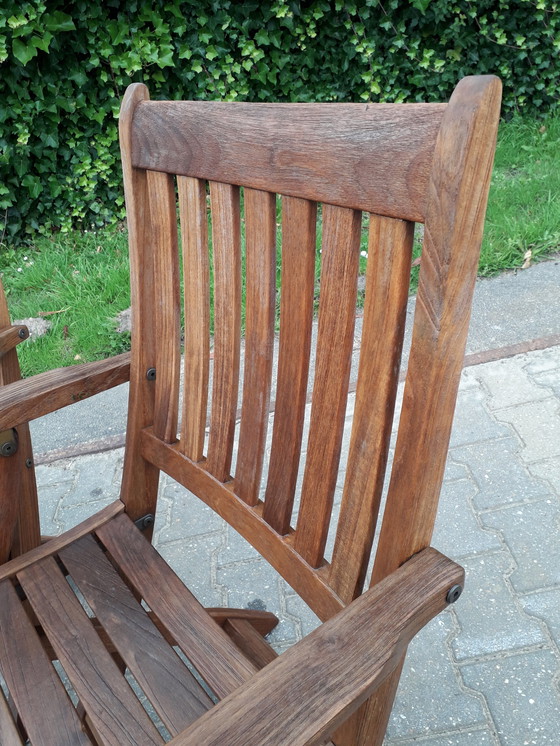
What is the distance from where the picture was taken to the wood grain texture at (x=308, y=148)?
74 centimetres

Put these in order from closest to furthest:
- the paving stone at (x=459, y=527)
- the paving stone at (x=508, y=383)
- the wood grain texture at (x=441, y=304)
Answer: the wood grain texture at (x=441, y=304)
the paving stone at (x=459, y=527)
the paving stone at (x=508, y=383)

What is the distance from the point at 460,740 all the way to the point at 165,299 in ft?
3.86

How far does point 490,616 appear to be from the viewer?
1.78m

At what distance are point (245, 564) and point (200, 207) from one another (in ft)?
4.11

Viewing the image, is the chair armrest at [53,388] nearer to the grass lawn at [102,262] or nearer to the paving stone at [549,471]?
the paving stone at [549,471]

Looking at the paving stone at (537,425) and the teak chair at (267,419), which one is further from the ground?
the teak chair at (267,419)

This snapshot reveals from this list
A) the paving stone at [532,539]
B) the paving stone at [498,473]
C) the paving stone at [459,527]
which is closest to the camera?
the paving stone at [532,539]

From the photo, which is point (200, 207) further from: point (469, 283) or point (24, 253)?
point (24, 253)

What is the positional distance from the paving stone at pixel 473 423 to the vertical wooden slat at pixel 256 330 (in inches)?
54.8

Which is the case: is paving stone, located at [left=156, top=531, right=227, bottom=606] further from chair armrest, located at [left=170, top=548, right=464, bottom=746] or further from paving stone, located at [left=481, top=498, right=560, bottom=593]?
chair armrest, located at [left=170, top=548, right=464, bottom=746]

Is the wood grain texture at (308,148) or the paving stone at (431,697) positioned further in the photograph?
the paving stone at (431,697)

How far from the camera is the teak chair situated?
0.72m

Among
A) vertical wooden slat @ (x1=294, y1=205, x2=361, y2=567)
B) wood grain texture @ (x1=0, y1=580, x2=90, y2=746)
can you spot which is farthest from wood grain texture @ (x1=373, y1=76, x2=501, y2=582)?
wood grain texture @ (x1=0, y1=580, x2=90, y2=746)

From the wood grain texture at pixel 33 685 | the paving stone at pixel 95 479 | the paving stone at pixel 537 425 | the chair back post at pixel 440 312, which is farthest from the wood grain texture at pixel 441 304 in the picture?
the paving stone at pixel 95 479
